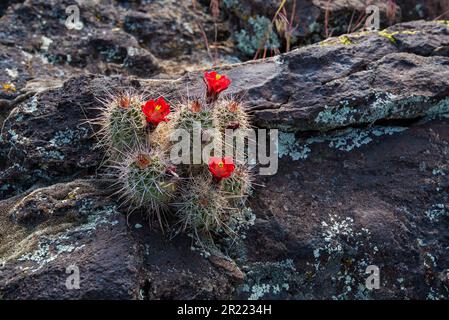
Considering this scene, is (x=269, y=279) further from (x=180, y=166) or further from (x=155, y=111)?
(x=155, y=111)

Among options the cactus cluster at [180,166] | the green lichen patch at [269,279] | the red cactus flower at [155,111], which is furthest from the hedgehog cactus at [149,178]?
the green lichen patch at [269,279]

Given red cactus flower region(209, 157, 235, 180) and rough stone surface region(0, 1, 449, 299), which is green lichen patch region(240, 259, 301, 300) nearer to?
rough stone surface region(0, 1, 449, 299)

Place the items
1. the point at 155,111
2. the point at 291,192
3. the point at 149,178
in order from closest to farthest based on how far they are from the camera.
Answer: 1. the point at 149,178
2. the point at 155,111
3. the point at 291,192

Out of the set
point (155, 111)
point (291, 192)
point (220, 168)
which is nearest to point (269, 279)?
point (291, 192)

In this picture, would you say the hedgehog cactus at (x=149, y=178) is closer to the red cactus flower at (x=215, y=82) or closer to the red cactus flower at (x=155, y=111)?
the red cactus flower at (x=155, y=111)

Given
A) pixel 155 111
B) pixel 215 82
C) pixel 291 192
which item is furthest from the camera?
pixel 291 192

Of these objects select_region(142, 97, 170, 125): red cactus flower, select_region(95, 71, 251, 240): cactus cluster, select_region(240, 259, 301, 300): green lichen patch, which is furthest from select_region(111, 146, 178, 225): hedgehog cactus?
select_region(240, 259, 301, 300): green lichen patch

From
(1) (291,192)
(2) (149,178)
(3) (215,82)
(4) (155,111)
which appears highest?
(3) (215,82)

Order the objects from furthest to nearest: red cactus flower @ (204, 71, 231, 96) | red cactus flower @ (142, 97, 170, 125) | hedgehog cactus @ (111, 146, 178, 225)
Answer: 1. red cactus flower @ (204, 71, 231, 96)
2. red cactus flower @ (142, 97, 170, 125)
3. hedgehog cactus @ (111, 146, 178, 225)
